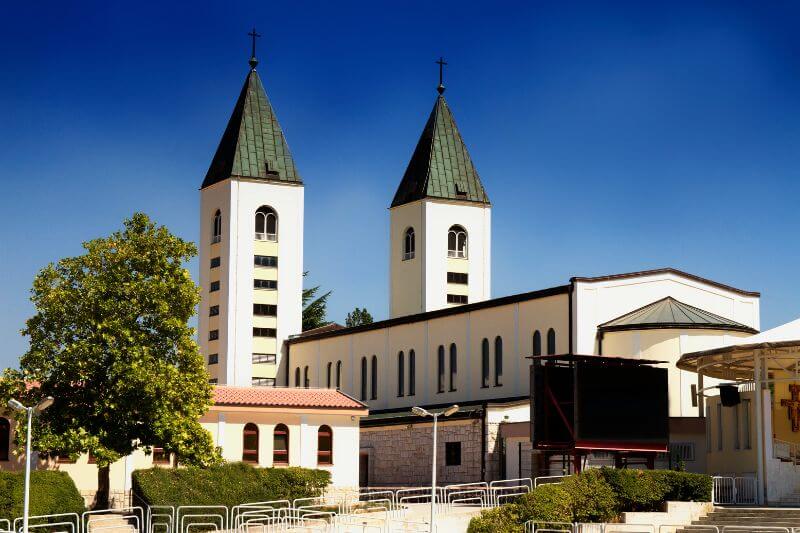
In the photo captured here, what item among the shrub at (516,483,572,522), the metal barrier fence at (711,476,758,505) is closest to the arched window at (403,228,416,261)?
the metal barrier fence at (711,476,758,505)

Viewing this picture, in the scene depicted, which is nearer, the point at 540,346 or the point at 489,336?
the point at 540,346

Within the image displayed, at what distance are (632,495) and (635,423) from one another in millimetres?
6135

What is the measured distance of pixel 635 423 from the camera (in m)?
46.2

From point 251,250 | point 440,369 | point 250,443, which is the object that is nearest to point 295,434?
point 250,443

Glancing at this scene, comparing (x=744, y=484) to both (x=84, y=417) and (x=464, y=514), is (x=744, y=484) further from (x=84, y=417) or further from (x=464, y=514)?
(x=84, y=417)

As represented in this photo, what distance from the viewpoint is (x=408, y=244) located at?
295ft

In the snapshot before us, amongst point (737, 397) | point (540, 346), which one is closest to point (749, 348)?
point (737, 397)

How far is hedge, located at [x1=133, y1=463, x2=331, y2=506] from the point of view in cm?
4344

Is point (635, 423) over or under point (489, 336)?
under

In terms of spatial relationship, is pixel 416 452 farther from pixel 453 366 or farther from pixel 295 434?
pixel 295 434

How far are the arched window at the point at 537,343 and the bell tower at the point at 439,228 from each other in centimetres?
2763

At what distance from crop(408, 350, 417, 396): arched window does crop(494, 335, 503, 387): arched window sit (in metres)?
6.88

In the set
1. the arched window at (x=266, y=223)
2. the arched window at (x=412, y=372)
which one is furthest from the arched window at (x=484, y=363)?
the arched window at (x=266, y=223)

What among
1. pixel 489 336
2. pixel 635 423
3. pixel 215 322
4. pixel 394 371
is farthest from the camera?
pixel 215 322
